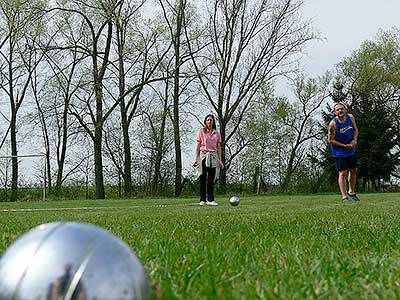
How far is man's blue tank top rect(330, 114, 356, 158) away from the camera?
12.5 metres

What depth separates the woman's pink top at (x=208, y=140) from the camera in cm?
1377

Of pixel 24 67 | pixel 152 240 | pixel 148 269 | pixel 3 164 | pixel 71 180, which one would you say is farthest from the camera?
pixel 24 67

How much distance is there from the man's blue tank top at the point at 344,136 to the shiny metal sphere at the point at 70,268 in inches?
440

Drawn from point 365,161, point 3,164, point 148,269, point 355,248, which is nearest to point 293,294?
point 148,269

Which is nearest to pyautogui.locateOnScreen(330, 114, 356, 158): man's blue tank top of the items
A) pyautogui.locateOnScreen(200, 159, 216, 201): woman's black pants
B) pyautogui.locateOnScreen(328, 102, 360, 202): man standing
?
pyautogui.locateOnScreen(328, 102, 360, 202): man standing

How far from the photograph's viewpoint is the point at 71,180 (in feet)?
108

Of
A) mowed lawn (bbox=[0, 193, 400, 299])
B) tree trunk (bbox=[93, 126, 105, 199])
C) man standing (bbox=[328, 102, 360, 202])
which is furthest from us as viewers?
tree trunk (bbox=[93, 126, 105, 199])

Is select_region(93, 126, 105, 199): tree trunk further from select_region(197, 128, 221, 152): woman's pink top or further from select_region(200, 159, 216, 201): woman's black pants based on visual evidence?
select_region(197, 128, 221, 152): woman's pink top

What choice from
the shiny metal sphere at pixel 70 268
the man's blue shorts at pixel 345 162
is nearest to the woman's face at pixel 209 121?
the man's blue shorts at pixel 345 162

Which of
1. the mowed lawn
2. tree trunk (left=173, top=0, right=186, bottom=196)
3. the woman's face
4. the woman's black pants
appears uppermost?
tree trunk (left=173, top=0, right=186, bottom=196)

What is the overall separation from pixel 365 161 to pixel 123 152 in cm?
1614

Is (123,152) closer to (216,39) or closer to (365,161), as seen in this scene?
(216,39)

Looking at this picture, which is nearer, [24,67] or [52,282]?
[52,282]

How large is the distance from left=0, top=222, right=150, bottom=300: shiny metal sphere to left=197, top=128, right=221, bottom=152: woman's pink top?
1204cm
